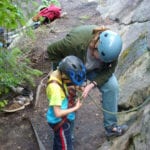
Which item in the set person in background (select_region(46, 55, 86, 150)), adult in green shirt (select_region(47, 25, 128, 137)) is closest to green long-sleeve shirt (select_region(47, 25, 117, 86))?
adult in green shirt (select_region(47, 25, 128, 137))

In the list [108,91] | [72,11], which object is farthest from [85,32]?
[72,11]

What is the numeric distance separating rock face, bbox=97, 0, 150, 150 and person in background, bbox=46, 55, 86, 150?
0.84m

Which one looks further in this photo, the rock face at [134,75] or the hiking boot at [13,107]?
the hiking boot at [13,107]

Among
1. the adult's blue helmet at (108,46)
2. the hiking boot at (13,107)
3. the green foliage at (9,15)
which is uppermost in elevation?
the green foliage at (9,15)

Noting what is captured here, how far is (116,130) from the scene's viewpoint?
569cm

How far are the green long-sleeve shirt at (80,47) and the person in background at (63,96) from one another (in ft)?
1.75

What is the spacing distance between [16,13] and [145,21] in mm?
3623

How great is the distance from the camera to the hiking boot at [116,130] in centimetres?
565

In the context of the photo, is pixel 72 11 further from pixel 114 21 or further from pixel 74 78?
pixel 74 78

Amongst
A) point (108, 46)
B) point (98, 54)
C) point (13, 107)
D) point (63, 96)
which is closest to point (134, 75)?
point (98, 54)

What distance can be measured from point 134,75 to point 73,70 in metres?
2.41

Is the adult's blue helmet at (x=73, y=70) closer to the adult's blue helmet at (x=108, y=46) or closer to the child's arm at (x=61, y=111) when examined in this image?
the child's arm at (x=61, y=111)

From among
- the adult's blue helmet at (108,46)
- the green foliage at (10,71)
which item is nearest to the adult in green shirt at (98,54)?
the adult's blue helmet at (108,46)

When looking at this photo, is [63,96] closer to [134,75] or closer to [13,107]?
[134,75]
